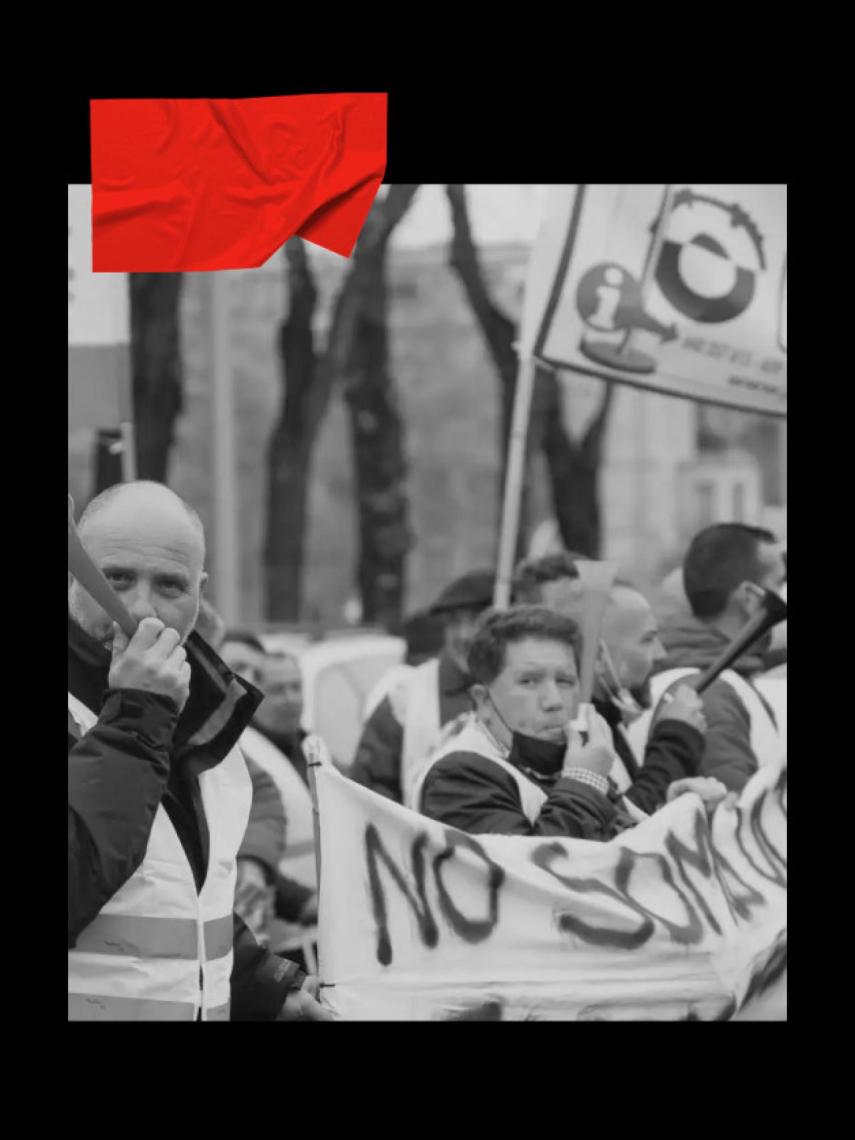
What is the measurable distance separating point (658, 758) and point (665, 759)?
0.02 metres

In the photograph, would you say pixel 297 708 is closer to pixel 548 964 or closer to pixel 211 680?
pixel 548 964

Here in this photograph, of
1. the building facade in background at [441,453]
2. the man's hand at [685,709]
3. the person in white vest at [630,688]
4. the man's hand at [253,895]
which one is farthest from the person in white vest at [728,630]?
the building facade in background at [441,453]

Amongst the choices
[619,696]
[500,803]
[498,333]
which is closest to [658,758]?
[619,696]

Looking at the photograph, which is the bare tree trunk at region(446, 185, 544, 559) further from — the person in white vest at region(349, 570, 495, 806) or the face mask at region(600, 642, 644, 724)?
the face mask at region(600, 642, 644, 724)

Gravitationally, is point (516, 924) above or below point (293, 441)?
below

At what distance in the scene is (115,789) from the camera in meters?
3.71

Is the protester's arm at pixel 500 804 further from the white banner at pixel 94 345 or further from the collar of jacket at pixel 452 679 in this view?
the collar of jacket at pixel 452 679

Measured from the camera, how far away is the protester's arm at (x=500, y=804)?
4.73 meters

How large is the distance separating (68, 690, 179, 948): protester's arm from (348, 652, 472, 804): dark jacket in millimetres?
2568

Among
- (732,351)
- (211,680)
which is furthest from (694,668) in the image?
(211,680)

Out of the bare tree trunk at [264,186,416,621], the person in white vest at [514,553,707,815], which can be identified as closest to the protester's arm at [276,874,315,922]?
the person in white vest at [514,553,707,815]

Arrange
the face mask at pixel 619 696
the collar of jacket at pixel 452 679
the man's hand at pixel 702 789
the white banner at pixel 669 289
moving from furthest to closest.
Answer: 1. the white banner at pixel 669 289
2. the collar of jacket at pixel 452 679
3. the face mask at pixel 619 696
4. the man's hand at pixel 702 789

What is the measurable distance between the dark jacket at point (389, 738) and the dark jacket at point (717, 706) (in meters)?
0.69

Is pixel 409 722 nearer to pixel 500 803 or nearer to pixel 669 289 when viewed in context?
pixel 500 803
